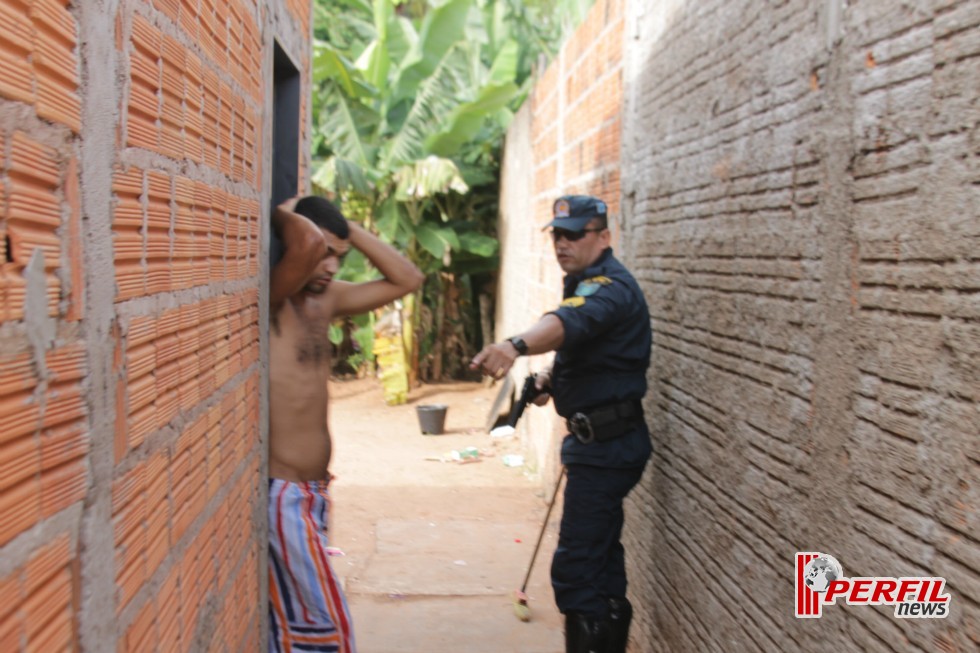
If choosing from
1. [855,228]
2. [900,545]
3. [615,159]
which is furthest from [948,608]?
[615,159]

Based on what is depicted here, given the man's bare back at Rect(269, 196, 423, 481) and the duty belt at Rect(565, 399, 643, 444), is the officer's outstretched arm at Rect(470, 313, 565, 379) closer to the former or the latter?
the duty belt at Rect(565, 399, 643, 444)

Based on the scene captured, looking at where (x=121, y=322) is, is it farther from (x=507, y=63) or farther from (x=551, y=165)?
(x=507, y=63)

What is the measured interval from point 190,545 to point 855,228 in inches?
70.3

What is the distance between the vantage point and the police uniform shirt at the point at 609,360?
3.66 m

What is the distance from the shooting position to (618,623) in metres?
3.77

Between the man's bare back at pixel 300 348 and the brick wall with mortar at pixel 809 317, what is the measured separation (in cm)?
146

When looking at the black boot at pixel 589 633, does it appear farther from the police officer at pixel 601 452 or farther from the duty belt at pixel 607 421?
the duty belt at pixel 607 421

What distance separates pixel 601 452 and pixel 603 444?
0.12 feet

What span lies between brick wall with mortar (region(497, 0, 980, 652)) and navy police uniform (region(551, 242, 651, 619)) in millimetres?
192

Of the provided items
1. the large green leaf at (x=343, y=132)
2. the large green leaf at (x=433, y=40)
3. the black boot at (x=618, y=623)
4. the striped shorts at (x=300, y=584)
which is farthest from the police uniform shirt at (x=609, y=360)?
the large green leaf at (x=343, y=132)

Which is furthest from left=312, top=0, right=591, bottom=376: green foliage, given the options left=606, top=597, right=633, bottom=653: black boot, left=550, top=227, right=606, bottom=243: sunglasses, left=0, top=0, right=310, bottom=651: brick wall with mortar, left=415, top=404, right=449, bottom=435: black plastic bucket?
left=0, top=0, right=310, bottom=651: brick wall with mortar

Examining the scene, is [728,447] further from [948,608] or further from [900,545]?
[948,608]

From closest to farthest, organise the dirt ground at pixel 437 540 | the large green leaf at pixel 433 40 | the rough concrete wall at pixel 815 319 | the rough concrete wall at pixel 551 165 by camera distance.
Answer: the rough concrete wall at pixel 815 319 → the dirt ground at pixel 437 540 → the rough concrete wall at pixel 551 165 → the large green leaf at pixel 433 40

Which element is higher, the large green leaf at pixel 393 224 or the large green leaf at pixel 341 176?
the large green leaf at pixel 341 176
